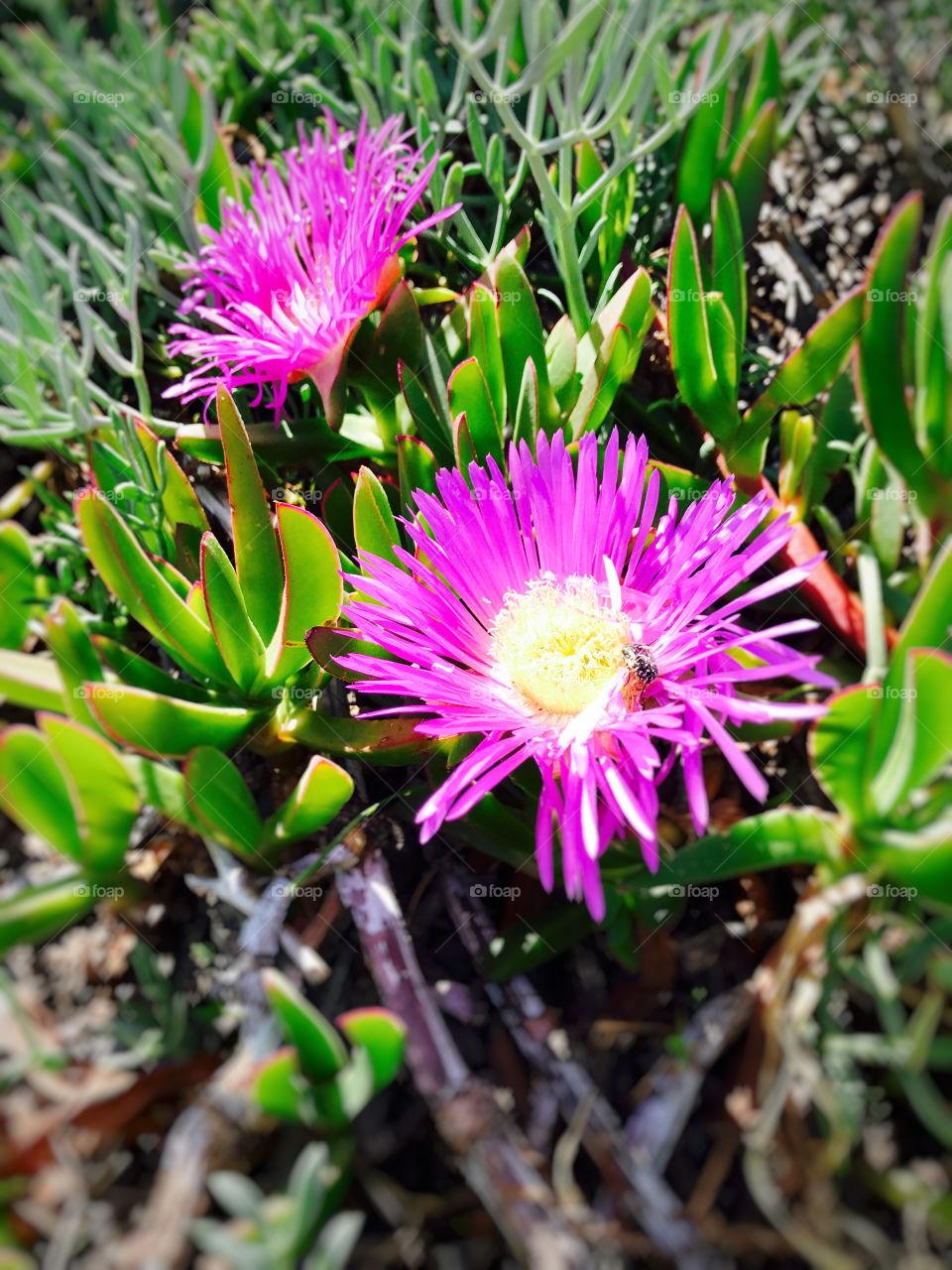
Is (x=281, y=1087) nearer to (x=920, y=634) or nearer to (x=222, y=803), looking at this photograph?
(x=222, y=803)

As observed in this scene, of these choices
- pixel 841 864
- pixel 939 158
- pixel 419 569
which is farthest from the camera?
pixel 939 158

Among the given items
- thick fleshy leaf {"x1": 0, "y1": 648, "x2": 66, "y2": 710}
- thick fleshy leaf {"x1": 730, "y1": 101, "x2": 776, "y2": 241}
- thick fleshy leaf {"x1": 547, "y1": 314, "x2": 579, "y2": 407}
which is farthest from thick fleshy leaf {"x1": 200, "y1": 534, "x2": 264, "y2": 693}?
thick fleshy leaf {"x1": 730, "y1": 101, "x2": 776, "y2": 241}

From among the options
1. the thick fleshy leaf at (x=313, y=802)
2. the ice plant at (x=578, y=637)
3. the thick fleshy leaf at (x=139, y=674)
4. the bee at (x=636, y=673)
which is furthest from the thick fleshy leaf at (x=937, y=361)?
the thick fleshy leaf at (x=139, y=674)

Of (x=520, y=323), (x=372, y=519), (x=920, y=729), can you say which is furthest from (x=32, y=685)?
(x=920, y=729)

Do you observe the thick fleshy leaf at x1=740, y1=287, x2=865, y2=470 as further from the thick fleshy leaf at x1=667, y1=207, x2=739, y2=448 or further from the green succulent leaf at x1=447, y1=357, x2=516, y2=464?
the green succulent leaf at x1=447, y1=357, x2=516, y2=464

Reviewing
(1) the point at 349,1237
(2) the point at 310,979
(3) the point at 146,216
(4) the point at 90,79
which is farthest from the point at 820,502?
(4) the point at 90,79

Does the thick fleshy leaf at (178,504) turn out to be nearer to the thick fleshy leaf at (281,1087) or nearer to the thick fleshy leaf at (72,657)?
the thick fleshy leaf at (72,657)

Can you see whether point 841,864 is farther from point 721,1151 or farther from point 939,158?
point 939,158
